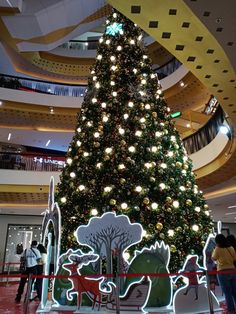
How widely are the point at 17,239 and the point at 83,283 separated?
42.1 ft

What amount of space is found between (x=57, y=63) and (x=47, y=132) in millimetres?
6496

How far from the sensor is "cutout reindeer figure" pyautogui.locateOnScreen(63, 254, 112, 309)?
480 centimetres

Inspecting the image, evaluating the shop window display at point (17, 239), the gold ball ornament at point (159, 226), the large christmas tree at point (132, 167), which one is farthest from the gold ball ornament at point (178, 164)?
the shop window display at point (17, 239)

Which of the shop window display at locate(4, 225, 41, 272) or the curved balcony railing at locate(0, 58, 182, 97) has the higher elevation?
the curved balcony railing at locate(0, 58, 182, 97)

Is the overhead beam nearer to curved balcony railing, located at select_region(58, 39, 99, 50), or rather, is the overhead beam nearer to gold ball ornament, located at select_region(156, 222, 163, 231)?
gold ball ornament, located at select_region(156, 222, 163, 231)

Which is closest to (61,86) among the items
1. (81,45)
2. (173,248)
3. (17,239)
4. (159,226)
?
(81,45)

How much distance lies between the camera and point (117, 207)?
5363 millimetres

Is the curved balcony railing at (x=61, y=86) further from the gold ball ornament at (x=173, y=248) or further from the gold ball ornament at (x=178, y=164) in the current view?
the gold ball ornament at (x=173, y=248)

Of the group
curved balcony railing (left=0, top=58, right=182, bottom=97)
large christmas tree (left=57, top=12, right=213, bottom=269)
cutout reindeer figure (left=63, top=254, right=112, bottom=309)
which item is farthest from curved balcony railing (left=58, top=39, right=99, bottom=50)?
cutout reindeer figure (left=63, top=254, right=112, bottom=309)

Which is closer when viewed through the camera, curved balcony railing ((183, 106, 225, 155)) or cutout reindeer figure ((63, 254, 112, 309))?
cutout reindeer figure ((63, 254, 112, 309))

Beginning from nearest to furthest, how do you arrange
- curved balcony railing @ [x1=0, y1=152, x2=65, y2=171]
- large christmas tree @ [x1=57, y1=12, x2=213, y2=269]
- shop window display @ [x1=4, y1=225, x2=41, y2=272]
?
large christmas tree @ [x1=57, y1=12, x2=213, y2=269] → curved balcony railing @ [x1=0, y1=152, x2=65, y2=171] → shop window display @ [x1=4, y1=225, x2=41, y2=272]

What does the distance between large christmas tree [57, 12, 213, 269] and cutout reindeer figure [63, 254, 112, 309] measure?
0.63 metres

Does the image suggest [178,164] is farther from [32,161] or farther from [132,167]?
[32,161]

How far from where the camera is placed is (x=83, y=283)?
483 centimetres
